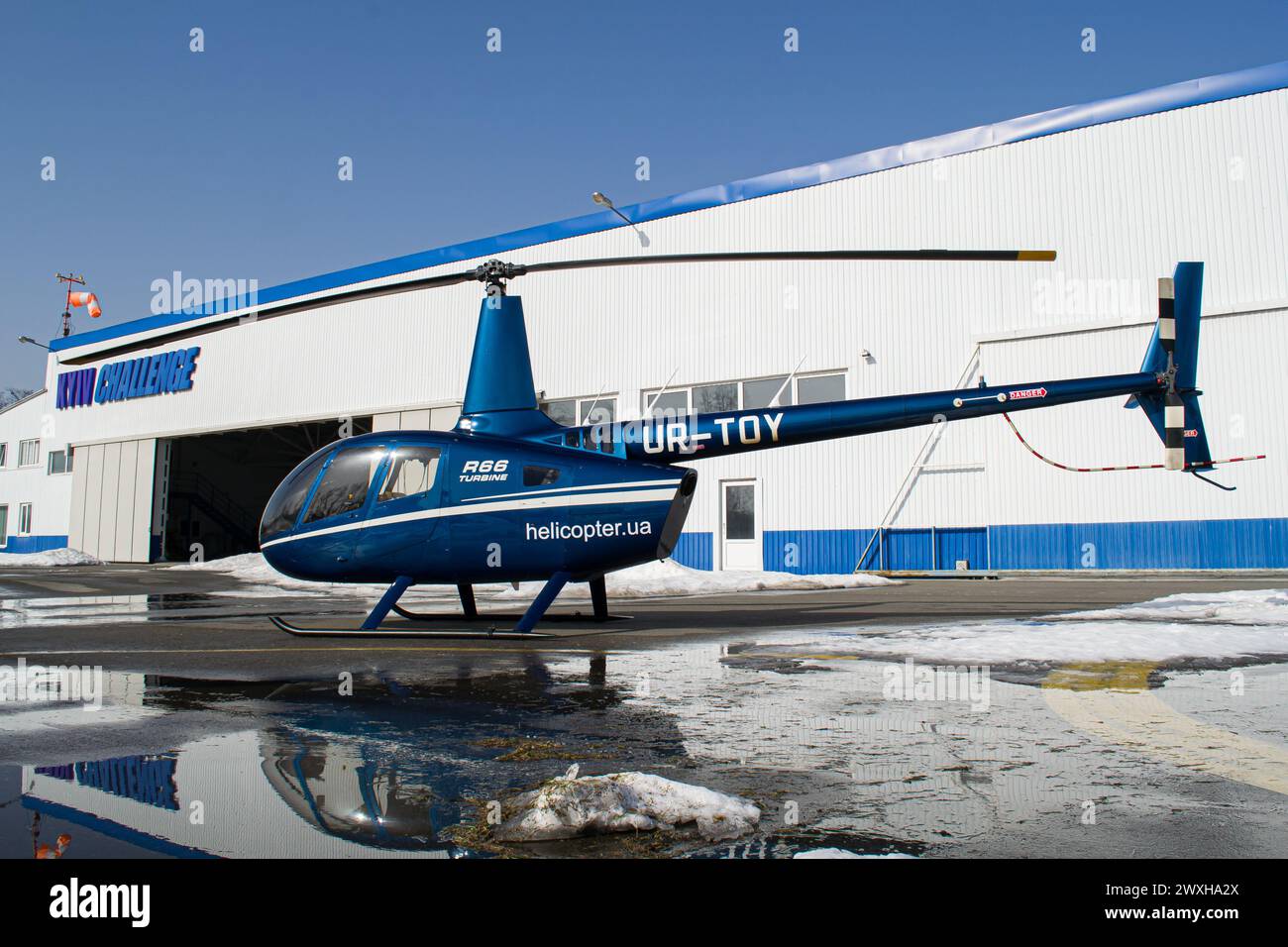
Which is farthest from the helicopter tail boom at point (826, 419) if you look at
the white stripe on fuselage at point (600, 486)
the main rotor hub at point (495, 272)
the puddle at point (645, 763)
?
the puddle at point (645, 763)

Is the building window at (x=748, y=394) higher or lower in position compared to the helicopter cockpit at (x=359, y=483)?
higher

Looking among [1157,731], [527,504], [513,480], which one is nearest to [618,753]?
[1157,731]

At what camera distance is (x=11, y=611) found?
12688mm

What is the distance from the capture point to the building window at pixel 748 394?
23797 millimetres

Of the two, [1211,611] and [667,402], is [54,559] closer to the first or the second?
[667,402]

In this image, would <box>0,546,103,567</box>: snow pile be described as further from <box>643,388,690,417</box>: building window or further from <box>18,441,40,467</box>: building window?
<box>643,388,690,417</box>: building window

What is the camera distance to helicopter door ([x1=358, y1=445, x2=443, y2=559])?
9.49 meters

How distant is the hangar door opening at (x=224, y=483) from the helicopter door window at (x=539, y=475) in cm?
3287

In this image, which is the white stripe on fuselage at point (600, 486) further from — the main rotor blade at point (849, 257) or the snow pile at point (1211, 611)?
the snow pile at point (1211, 611)

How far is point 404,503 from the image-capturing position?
9.52 meters
